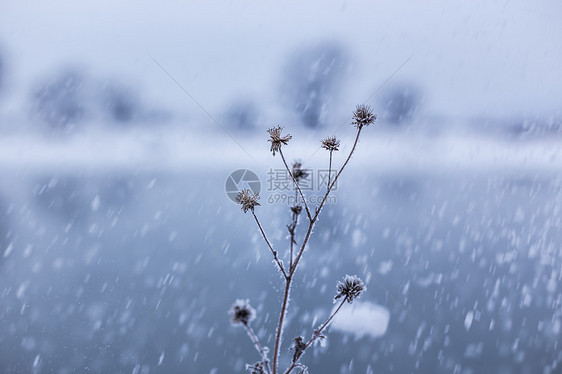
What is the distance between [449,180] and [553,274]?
6.21 metres

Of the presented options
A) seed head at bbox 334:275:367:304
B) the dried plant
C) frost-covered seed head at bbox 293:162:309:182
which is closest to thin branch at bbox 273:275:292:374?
the dried plant

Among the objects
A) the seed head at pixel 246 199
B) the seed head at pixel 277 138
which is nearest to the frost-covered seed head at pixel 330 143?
the seed head at pixel 277 138

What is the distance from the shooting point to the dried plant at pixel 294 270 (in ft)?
3.11

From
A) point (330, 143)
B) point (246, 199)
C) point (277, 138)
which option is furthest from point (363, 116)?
point (246, 199)

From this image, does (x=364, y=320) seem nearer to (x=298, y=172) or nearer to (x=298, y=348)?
(x=298, y=348)

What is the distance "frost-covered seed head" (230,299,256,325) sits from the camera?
3.05ft

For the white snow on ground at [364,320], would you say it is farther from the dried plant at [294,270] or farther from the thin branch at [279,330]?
the thin branch at [279,330]

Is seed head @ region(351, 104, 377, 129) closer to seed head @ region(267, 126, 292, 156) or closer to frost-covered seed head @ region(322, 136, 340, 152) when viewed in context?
frost-covered seed head @ region(322, 136, 340, 152)

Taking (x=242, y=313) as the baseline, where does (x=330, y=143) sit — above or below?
above

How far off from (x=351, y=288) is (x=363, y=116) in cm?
59

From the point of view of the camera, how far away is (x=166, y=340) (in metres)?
4.50

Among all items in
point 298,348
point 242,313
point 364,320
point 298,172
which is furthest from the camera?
point 364,320

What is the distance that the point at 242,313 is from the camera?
0.94 metres

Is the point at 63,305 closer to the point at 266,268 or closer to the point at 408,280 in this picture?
the point at 266,268
